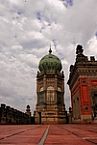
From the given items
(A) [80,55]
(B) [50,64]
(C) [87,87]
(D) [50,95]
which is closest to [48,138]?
(C) [87,87]

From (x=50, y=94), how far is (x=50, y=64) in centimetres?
764

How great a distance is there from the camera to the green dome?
172ft

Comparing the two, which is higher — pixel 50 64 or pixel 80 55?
pixel 50 64

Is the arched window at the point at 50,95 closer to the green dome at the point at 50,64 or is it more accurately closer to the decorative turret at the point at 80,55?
the green dome at the point at 50,64

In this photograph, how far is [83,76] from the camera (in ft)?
117

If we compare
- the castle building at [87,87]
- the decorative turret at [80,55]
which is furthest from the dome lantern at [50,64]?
the castle building at [87,87]

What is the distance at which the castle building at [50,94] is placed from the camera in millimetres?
46750

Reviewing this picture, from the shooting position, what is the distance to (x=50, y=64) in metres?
53.1

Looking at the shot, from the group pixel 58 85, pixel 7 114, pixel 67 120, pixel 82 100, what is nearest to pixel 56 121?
pixel 67 120

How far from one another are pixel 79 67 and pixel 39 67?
19755 millimetres

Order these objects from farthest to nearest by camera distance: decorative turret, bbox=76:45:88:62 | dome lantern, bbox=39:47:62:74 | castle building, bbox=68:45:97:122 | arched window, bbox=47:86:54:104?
dome lantern, bbox=39:47:62:74, arched window, bbox=47:86:54:104, decorative turret, bbox=76:45:88:62, castle building, bbox=68:45:97:122

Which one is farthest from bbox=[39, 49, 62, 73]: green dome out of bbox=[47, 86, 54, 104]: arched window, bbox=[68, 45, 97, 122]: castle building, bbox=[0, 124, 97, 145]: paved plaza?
bbox=[0, 124, 97, 145]: paved plaza

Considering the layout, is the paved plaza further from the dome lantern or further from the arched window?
the dome lantern

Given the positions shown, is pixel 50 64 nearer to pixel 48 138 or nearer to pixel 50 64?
pixel 50 64
